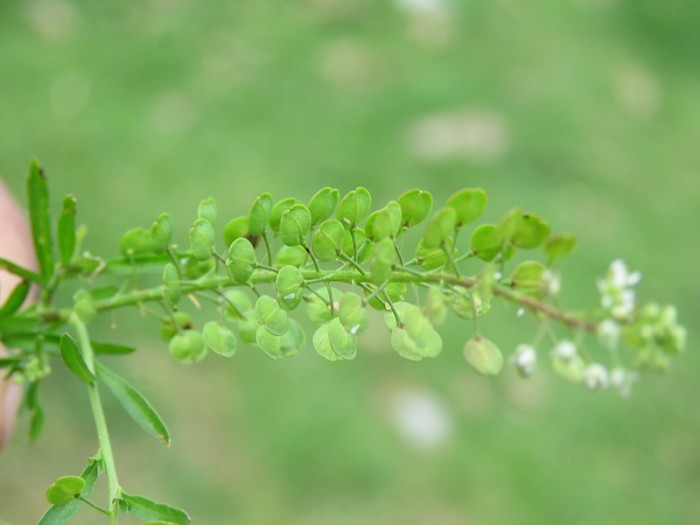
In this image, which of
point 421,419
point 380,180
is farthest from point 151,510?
point 380,180

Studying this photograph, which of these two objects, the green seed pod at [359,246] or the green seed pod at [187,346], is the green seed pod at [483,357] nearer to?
the green seed pod at [359,246]

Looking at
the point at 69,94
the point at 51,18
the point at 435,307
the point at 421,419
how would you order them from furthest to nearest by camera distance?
the point at 51,18 < the point at 69,94 < the point at 421,419 < the point at 435,307

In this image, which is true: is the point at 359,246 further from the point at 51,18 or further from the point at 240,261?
the point at 51,18

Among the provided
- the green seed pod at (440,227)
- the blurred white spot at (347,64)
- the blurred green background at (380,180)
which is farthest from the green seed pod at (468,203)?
the blurred white spot at (347,64)

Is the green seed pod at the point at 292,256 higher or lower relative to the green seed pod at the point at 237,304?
higher

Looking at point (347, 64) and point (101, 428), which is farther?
point (347, 64)
